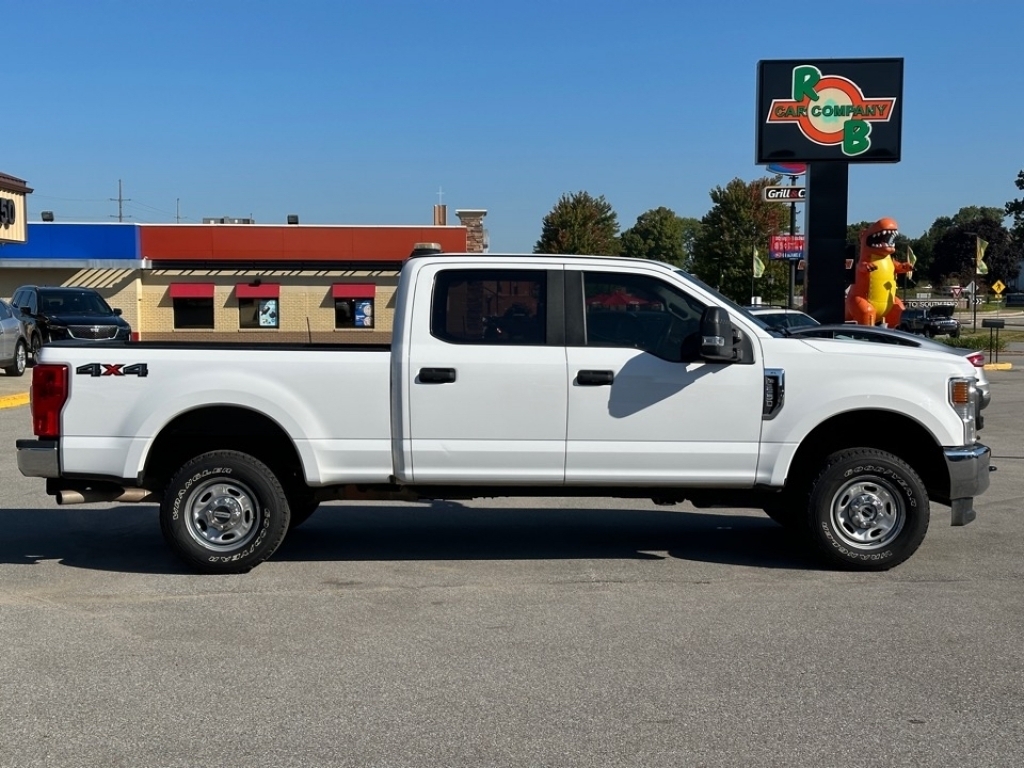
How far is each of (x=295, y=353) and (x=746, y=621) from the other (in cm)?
317

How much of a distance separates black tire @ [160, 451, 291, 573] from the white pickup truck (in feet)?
0.04

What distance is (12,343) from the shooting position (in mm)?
22453

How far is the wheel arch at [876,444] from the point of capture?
24.2 feet

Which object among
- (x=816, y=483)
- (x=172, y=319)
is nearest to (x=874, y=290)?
(x=816, y=483)

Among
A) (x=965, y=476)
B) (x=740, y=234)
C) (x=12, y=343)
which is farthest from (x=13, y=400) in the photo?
(x=740, y=234)

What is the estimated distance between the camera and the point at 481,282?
7.29 meters

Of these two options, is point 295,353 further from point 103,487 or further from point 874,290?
point 874,290

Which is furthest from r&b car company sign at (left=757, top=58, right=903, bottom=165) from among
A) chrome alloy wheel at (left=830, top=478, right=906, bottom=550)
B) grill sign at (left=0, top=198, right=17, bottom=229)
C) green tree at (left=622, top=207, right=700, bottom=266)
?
green tree at (left=622, top=207, right=700, bottom=266)

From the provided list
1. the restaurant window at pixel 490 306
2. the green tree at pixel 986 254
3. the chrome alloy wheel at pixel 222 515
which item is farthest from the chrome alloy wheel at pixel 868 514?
the green tree at pixel 986 254

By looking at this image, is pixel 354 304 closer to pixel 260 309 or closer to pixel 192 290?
pixel 260 309

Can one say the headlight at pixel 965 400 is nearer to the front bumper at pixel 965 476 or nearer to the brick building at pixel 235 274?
the front bumper at pixel 965 476

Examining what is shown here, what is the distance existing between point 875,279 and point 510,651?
2062 cm

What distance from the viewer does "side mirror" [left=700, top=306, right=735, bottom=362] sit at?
684cm

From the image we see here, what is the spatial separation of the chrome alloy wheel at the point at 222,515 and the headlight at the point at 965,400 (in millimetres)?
4485
